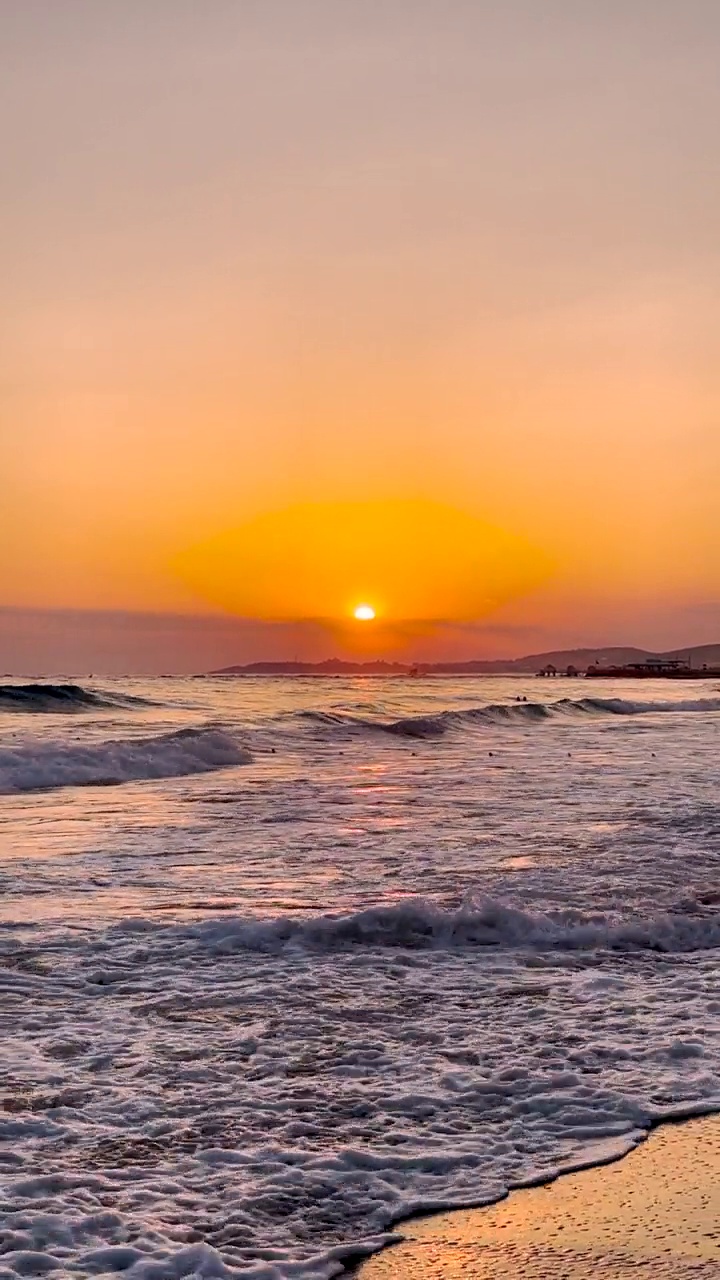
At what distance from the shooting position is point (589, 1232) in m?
3.95

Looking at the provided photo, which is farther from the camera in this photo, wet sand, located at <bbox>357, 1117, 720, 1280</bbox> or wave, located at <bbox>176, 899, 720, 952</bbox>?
wave, located at <bbox>176, 899, 720, 952</bbox>

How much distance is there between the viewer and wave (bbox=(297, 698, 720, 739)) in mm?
38438

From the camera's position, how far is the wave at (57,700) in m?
43.0

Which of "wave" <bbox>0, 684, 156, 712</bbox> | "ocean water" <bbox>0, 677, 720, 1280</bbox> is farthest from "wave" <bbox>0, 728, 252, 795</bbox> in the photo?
"wave" <bbox>0, 684, 156, 712</bbox>

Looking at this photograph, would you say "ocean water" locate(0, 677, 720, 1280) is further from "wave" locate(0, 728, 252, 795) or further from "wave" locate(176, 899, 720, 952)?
"wave" locate(0, 728, 252, 795)

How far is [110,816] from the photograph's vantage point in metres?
16.2

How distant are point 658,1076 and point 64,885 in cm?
623

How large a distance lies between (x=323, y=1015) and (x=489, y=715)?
3958 cm

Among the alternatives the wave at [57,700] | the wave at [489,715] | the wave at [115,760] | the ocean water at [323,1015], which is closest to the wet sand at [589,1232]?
the ocean water at [323,1015]

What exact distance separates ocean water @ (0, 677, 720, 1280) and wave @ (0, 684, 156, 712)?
2697 cm

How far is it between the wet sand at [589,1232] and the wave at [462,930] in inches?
153

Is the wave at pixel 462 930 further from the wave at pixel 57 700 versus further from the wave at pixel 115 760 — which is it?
the wave at pixel 57 700

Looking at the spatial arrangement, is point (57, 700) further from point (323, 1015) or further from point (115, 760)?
point (323, 1015)

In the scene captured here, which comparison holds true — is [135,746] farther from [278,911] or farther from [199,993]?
[199,993]
